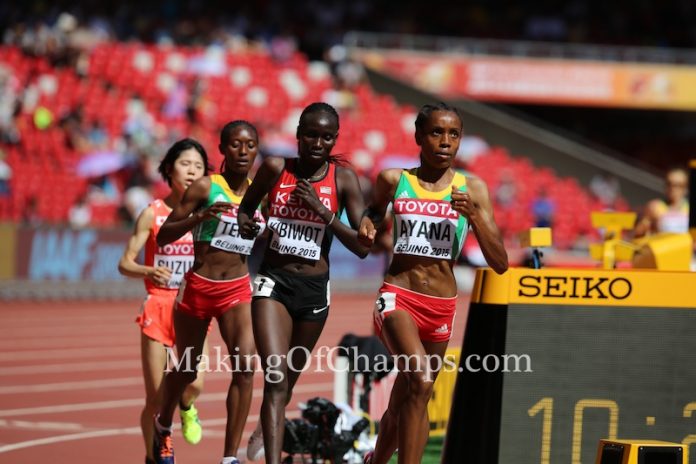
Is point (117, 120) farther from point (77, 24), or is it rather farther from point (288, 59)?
point (288, 59)

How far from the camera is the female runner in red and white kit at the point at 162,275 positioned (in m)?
8.42

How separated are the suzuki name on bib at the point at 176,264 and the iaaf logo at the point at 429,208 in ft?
7.29

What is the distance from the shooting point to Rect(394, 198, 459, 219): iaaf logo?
686 centimetres

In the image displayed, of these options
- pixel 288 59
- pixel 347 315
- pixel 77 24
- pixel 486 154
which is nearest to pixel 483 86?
pixel 486 154

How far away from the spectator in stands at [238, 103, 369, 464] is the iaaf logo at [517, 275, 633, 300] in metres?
1.25

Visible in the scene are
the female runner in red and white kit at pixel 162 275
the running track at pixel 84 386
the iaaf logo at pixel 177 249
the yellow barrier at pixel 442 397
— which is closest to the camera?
the female runner in red and white kit at pixel 162 275

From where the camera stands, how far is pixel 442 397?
9.87m

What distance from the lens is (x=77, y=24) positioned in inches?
1155

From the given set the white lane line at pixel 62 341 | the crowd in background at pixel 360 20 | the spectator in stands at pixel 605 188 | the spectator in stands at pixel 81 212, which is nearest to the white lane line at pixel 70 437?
the white lane line at pixel 62 341

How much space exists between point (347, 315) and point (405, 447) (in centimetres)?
A: 1406

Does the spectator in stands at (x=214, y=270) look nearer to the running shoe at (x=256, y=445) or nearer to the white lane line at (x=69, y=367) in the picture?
the running shoe at (x=256, y=445)

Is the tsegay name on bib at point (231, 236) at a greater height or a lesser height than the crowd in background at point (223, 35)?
lesser

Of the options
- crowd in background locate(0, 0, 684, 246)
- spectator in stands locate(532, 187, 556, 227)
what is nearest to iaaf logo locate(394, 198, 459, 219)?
crowd in background locate(0, 0, 684, 246)

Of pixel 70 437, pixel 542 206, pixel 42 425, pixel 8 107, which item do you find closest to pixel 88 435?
pixel 70 437
